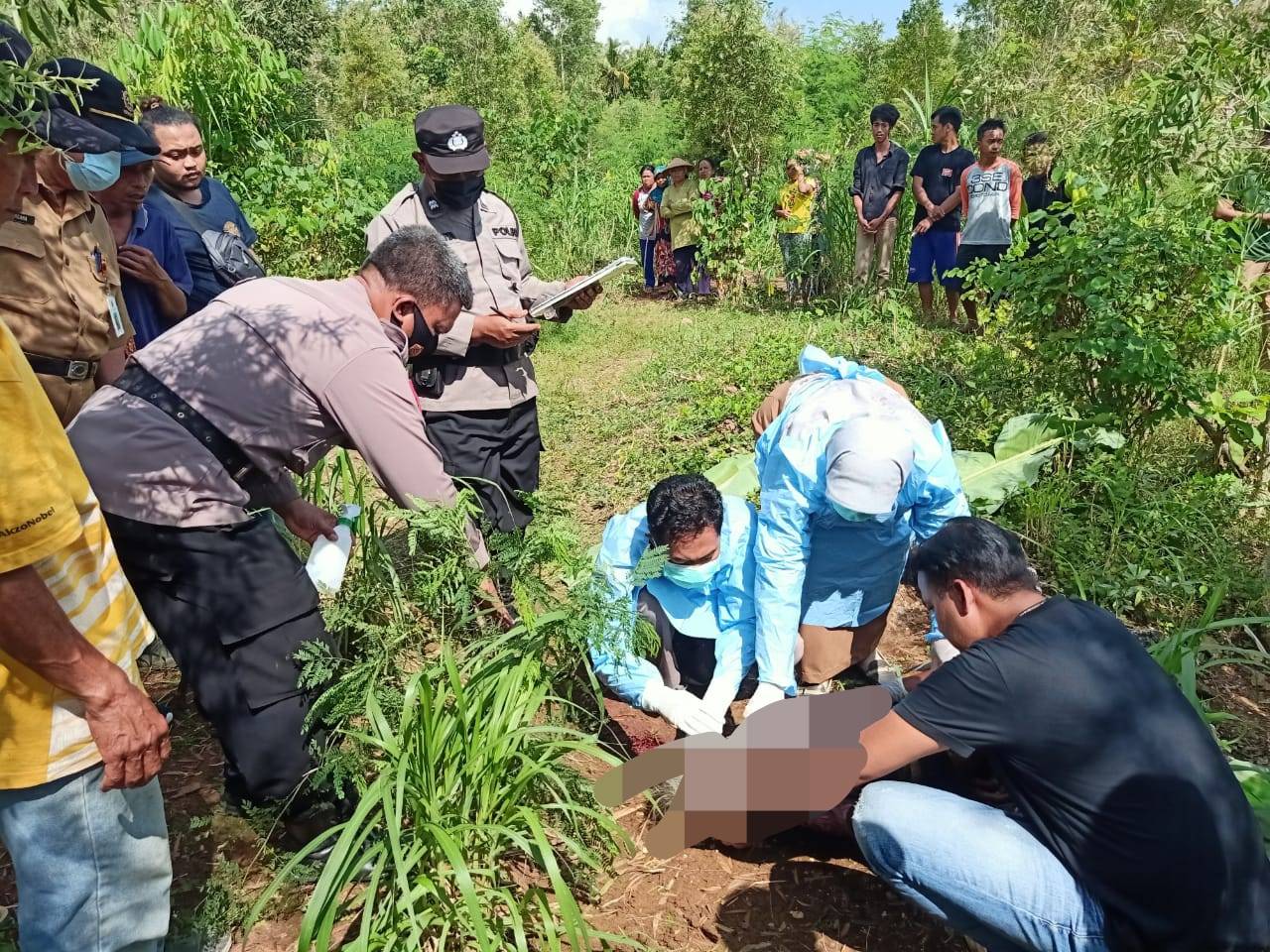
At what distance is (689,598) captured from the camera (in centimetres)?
278

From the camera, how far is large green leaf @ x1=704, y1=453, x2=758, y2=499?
156 inches

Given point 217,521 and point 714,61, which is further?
point 714,61

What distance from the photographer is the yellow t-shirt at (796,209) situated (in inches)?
329

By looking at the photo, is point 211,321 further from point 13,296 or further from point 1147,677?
point 1147,677

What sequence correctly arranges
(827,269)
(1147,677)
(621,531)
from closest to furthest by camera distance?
(1147,677), (621,531), (827,269)

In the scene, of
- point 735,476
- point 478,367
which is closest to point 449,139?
point 478,367

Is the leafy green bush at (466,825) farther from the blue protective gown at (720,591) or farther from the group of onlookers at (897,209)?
the group of onlookers at (897,209)

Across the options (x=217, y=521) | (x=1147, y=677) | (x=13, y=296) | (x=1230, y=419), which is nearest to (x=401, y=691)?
(x=217, y=521)

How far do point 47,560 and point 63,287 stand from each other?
4.22 feet

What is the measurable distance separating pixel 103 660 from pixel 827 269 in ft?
25.7

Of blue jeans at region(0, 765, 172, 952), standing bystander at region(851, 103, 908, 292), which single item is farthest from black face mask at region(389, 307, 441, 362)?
standing bystander at region(851, 103, 908, 292)

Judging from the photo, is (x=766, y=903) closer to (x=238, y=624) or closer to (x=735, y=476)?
(x=238, y=624)

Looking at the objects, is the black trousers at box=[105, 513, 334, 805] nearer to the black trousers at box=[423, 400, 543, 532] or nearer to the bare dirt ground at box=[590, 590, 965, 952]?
the bare dirt ground at box=[590, 590, 965, 952]

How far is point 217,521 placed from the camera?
1928mm
